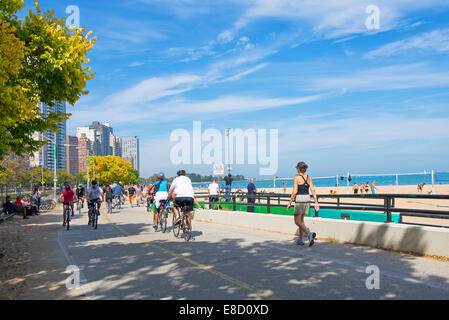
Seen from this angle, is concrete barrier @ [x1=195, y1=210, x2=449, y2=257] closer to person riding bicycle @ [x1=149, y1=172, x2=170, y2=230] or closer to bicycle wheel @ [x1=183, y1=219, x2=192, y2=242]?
bicycle wheel @ [x1=183, y1=219, x2=192, y2=242]

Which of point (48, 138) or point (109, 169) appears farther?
point (109, 169)

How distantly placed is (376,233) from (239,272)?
4027mm

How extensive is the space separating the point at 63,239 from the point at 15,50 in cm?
843

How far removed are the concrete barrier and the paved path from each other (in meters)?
0.39

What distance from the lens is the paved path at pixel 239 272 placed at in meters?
5.88

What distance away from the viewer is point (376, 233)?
31.4 feet

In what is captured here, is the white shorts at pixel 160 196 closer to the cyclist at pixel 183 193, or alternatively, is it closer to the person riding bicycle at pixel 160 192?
the person riding bicycle at pixel 160 192

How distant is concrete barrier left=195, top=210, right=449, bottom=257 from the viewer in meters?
8.16

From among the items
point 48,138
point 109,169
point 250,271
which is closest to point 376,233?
point 250,271

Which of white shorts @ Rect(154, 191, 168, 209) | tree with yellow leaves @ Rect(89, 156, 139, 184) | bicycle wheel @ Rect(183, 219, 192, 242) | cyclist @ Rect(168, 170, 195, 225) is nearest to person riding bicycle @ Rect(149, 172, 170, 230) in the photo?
white shorts @ Rect(154, 191, 168, 209)

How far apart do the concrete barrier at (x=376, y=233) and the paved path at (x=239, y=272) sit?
1.27 ft

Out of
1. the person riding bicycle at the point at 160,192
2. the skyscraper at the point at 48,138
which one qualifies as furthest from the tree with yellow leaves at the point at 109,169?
the person riding bicycle at the point at 160,192

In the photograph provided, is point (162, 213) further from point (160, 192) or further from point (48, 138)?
point (48, 138)
